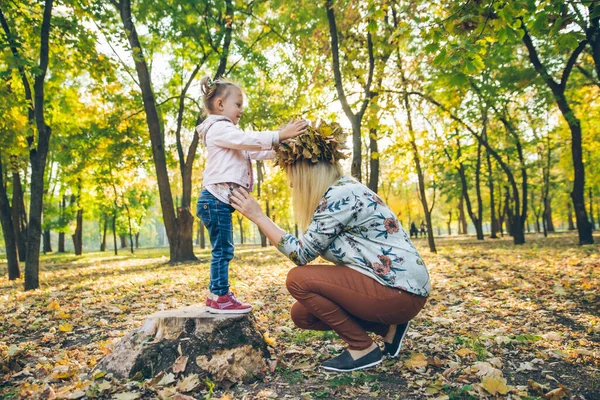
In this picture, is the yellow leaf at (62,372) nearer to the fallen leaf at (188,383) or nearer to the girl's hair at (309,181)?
the fallen leaf at (188,383)

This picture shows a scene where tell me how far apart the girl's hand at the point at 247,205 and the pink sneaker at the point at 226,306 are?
2.98 feet

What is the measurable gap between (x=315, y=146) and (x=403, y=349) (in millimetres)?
2197

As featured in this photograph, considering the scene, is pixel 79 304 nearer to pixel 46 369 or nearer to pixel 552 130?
pixel 46 369

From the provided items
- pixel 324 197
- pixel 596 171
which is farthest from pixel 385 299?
pixel 596 171

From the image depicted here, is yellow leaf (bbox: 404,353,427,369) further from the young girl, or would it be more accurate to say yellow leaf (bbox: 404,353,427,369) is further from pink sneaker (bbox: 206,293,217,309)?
pink sneaker (bbox: 206,293,217,309)

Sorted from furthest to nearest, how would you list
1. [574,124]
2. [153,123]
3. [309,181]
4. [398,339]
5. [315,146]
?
[153,123]
[574,124]
[398,339]
[309,181]
[315,146]

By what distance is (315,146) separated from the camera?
3.14 metres

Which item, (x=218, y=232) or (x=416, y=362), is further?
(x=218, y=232)

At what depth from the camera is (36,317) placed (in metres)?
5.53

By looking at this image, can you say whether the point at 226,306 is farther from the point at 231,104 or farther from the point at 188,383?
the point at 231,104

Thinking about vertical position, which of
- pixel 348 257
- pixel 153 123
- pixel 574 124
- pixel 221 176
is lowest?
pixel 348 257

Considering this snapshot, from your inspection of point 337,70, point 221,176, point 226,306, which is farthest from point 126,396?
point 337,70

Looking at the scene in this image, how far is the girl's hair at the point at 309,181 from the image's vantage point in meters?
3.24

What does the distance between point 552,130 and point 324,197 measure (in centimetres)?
2346
